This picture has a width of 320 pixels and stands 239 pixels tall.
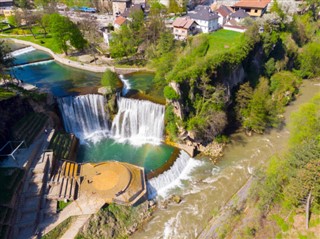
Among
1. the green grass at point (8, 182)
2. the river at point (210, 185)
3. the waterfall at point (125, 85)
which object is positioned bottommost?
the river at point (210, 185)

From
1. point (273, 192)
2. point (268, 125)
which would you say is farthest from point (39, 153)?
point (268, 125)

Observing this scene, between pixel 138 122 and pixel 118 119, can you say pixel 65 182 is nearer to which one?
pixel 118 119

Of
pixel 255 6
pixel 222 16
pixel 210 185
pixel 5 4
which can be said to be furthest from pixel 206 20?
pixel 5 4

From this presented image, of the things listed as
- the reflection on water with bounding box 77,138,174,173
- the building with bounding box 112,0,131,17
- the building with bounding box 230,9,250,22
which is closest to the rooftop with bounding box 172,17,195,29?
the building with bounding box 230,9,250,22

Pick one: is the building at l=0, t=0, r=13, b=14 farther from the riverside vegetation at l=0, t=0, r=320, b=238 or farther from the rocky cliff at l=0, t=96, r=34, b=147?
the rocky cliff at l=0, t=96, r=34, b=147

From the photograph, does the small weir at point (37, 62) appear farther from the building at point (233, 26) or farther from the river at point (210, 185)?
the river at point (210, 185)

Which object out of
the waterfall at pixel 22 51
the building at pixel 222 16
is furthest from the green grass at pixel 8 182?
the building at pixel 222 16
